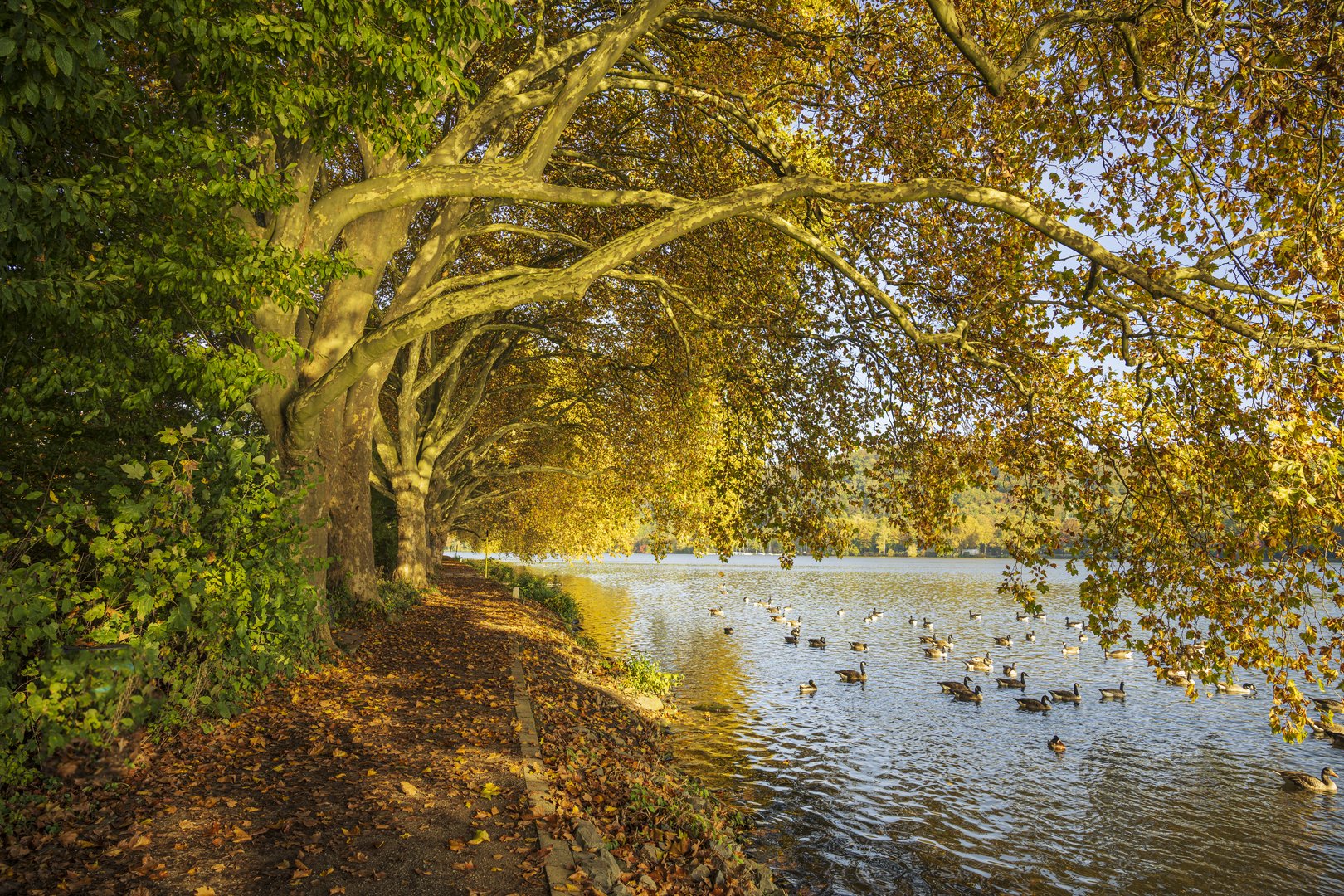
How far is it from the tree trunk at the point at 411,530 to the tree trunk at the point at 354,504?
5.70 metres

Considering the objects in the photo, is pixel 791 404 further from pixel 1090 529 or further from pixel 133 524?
pixel 133 524

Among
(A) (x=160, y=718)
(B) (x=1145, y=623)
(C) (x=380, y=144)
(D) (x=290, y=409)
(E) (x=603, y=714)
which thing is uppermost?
(C) (x=380, y=144)

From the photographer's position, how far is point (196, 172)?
20.8 ft

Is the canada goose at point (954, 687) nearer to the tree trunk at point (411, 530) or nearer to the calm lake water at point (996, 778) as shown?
the calm lake water at point (996, 778)

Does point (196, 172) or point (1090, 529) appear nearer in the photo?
point (196, 172)

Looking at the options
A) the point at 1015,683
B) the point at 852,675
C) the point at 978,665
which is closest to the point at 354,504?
the point at 852,675

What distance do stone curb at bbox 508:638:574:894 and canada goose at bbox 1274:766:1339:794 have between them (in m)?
15.0

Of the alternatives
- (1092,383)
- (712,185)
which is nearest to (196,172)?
(712,185)

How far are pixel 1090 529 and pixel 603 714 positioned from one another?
773cm

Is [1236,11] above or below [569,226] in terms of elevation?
below

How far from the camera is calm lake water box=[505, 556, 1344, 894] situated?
11.0 m

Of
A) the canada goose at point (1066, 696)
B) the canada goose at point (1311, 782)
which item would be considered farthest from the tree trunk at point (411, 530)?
the canada goose at point (1311, 782)

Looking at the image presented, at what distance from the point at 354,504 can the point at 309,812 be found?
380 inches

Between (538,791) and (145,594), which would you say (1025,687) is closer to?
(538,791)
